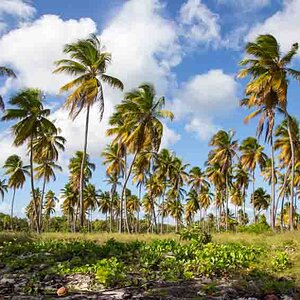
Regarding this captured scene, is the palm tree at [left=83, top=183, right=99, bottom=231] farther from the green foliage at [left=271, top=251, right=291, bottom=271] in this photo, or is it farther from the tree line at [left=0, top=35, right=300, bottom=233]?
the green foliage at [left=271, top=251, right=291, bottom=271]

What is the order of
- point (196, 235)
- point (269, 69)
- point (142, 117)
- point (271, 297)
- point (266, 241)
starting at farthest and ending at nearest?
point (142, 117)
point (269, 69)
point (196, 235)
point (266, 241)
point (271, 297)

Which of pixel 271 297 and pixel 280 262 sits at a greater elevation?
pixel 280 262

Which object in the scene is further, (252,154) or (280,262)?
(252,154)

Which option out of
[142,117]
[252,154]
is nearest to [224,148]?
[252,154]

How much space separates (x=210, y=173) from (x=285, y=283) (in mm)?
43418

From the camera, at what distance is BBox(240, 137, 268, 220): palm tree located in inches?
1847

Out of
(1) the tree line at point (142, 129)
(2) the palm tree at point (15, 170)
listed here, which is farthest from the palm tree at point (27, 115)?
(2) the palm tree at point (15, 170)

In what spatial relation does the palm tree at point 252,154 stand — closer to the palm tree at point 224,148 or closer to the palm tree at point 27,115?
the palm tree at point 224,148

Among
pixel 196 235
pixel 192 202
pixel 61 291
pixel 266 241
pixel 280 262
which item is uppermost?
pixel 192 202

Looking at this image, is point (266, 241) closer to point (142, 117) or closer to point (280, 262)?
point (280, 262)

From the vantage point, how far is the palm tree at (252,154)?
46906 millimetres

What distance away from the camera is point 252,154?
1869 inches

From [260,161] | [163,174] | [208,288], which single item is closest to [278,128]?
[260,161]

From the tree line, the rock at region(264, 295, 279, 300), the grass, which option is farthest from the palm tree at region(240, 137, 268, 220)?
the rock at region(264, 295, 279, 300)
